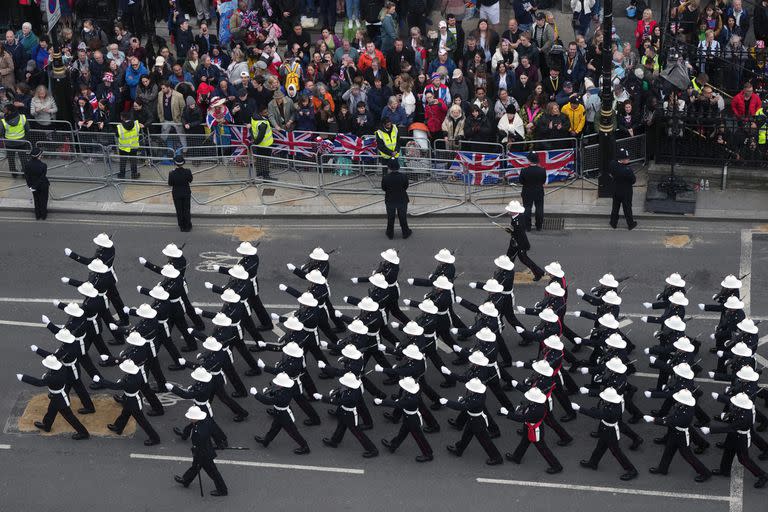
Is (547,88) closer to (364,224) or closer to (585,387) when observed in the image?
(364,224)

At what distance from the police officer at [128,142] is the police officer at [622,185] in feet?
30.7

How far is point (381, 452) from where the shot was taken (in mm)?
19859

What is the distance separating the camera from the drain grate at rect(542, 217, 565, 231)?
2629 cm

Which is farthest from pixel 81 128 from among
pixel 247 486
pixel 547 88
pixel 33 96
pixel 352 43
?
pixel 247 486

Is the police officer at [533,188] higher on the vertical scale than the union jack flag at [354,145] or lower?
lower

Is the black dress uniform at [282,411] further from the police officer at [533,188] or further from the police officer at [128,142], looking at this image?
the police officer at [128,142]

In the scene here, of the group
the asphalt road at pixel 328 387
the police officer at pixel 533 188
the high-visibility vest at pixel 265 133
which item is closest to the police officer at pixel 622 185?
the asphalt road at pixel 328 387

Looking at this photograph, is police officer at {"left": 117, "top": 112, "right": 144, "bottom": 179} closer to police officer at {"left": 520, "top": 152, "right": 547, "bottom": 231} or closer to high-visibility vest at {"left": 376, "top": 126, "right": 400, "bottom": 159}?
high-visibility vest at {"left": 376, "top": 126, "right": 400, "bottom": 159}

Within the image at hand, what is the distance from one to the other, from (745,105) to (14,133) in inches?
563

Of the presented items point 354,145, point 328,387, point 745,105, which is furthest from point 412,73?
point 328,387

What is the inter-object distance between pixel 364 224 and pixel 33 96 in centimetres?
792

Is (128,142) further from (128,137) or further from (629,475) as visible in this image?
(629,475)

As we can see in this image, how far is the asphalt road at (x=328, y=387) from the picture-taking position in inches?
741

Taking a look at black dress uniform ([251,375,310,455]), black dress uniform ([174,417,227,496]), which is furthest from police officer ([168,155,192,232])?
black dress uniform ([174,417,227,496])
